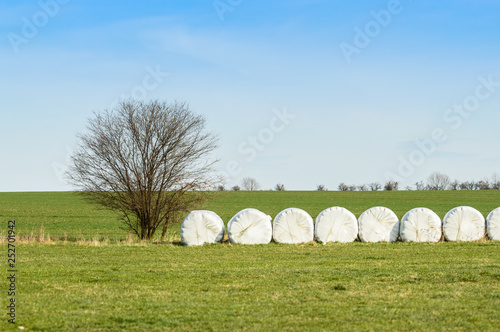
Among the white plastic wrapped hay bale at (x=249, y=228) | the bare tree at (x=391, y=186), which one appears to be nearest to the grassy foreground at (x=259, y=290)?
the white plastic wrapped hay bale at (x=249, y=228)

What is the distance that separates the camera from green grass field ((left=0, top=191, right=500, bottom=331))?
865 cm

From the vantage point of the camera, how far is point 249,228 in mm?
20594

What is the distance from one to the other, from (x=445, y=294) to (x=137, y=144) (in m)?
16.4

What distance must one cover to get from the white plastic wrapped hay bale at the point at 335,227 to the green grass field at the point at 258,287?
887mm

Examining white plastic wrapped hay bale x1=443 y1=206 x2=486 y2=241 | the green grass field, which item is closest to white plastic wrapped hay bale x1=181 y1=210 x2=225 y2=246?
the green grass field

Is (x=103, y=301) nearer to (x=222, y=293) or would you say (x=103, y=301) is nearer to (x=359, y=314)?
(x=222, y=293)

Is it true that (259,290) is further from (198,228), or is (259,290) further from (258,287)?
(198,228)

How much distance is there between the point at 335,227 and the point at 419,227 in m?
3.18

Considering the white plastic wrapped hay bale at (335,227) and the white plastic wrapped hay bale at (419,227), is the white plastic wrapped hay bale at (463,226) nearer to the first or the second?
the white plastic wrapped hay bale at (419,227)

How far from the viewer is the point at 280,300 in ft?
33.5

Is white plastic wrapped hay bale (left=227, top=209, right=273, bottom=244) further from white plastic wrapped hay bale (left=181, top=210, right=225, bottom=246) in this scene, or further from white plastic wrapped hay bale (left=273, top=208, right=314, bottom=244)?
white plastic wrapped hay bale (left=181, top=210, right=225, bottom=246)

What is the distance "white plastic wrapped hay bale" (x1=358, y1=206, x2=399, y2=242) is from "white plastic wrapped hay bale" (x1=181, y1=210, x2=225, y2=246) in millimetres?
5524

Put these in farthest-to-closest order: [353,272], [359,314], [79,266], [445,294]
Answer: [79,266], [353,272], [445,294], [359,314]

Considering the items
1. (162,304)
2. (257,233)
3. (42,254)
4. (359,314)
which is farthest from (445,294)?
(42,254)
